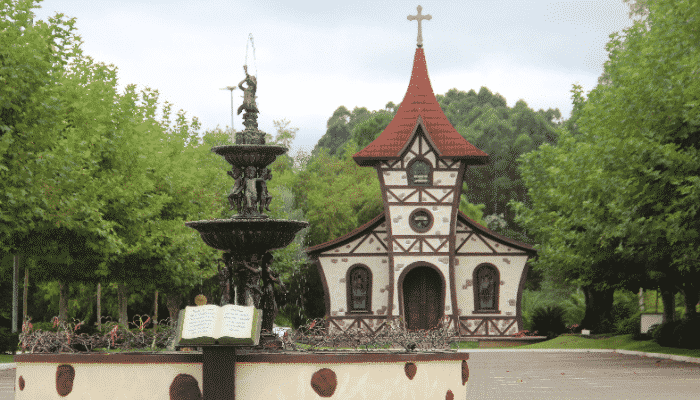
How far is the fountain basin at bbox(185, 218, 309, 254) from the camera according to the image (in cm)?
1305

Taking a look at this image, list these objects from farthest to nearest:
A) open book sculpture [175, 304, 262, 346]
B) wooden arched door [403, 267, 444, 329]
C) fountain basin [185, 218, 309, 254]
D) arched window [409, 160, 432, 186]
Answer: wooden arched door [403, 267, 444, 329] → arched window [409, 160, 432, 186] → fountain basin [185, 218, 309, 254] → open book sculpture [175, 304, 262, 346]

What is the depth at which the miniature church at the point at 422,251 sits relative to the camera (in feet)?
116

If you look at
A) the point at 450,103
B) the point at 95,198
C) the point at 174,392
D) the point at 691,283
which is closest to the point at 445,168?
the point at 691,283

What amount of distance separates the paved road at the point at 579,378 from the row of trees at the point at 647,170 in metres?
3.12

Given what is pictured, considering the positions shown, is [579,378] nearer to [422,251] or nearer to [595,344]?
[595,344]

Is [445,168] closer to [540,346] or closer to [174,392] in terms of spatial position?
[540,346]

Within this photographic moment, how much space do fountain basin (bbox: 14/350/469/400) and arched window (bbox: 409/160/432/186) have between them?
24.6m

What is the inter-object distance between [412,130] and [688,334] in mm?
13725

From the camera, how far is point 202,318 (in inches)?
403

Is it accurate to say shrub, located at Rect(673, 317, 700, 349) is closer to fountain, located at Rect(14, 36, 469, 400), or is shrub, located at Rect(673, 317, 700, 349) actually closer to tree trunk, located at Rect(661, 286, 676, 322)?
tree trunk, located at Rect(661, 286, 676, 322)

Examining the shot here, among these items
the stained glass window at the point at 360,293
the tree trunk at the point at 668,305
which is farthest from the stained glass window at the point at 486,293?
the tree trunk at the point at 668,305

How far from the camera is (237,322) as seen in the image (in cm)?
1021

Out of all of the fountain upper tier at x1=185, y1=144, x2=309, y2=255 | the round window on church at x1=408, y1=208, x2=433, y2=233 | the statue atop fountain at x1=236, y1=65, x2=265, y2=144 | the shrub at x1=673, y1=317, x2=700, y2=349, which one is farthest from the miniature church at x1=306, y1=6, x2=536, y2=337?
the fountain upper tier at x1=185, y1=144, x2=309, y2=255

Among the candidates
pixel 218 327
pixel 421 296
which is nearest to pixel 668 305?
pixel 421 296
